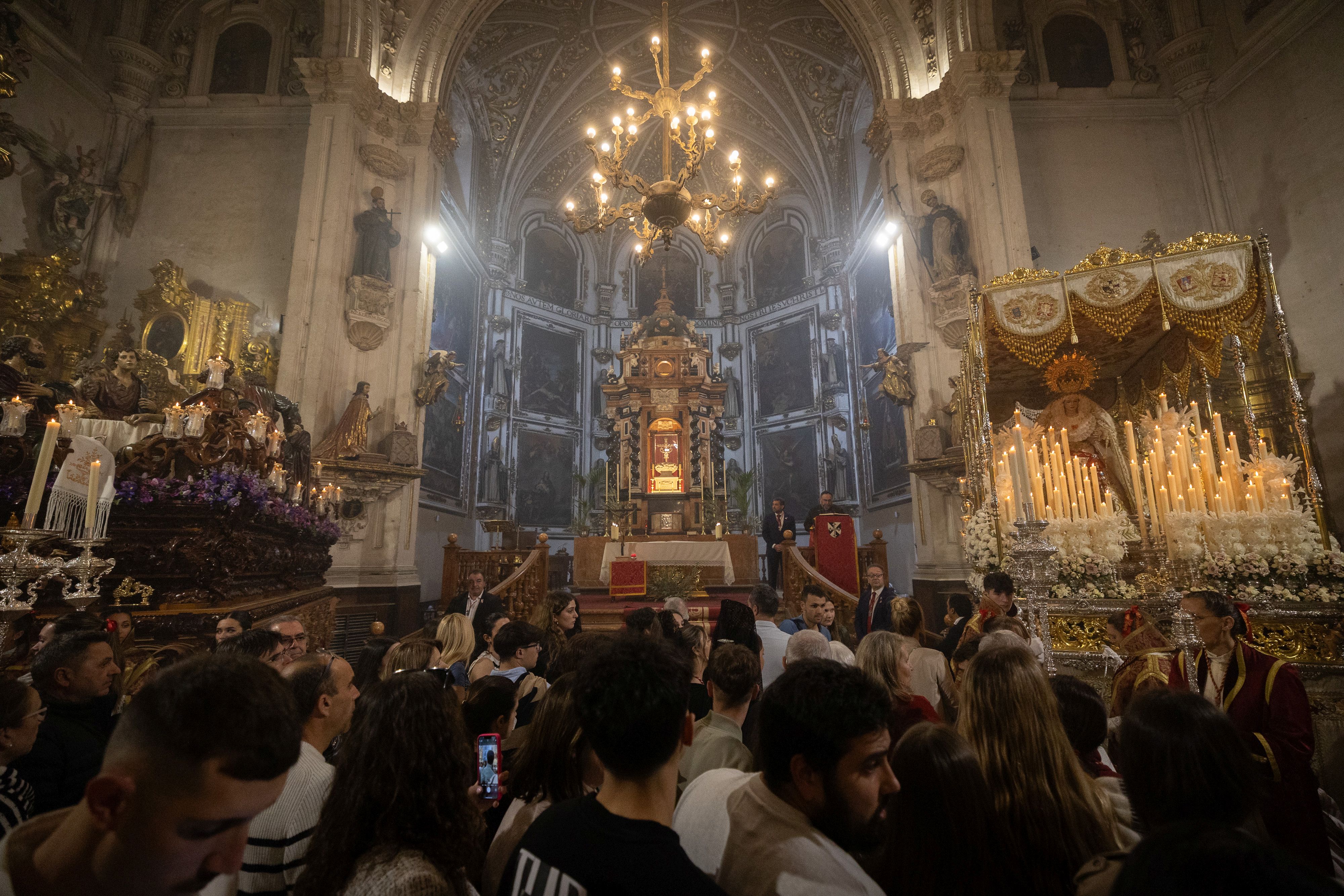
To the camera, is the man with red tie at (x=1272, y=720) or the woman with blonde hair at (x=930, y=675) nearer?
the man with red tie at (x=1272, y=720)

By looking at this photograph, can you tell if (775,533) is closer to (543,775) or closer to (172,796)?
(543,775)

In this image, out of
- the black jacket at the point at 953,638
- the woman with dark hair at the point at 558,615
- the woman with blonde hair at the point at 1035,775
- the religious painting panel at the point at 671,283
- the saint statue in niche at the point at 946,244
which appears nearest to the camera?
the woman with blonde hair at the point at 1035,775

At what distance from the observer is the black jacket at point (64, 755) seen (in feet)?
6.54

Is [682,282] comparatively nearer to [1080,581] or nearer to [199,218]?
[199,218]

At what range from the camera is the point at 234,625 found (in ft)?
13.6

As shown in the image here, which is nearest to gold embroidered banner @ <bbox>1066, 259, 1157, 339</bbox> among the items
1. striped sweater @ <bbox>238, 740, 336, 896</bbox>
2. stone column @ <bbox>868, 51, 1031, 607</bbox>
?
stone column @ <bbox>868, 51, 1031, 607</bbox>

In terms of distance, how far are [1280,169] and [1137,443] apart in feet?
17.1

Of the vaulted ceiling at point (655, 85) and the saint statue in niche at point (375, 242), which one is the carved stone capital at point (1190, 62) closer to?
the vaulted ceiling at point (655, 85)

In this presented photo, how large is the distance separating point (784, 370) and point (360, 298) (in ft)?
39.9

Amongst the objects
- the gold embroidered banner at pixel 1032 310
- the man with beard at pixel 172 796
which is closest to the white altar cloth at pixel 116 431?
the man with beard at pixel 172 796

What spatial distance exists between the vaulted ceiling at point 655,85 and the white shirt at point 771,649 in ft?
48.4

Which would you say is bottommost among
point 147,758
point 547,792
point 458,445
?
point 547,792

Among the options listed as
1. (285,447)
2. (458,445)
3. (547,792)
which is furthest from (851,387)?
(547,792)

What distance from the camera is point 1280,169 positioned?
30.1 feet
